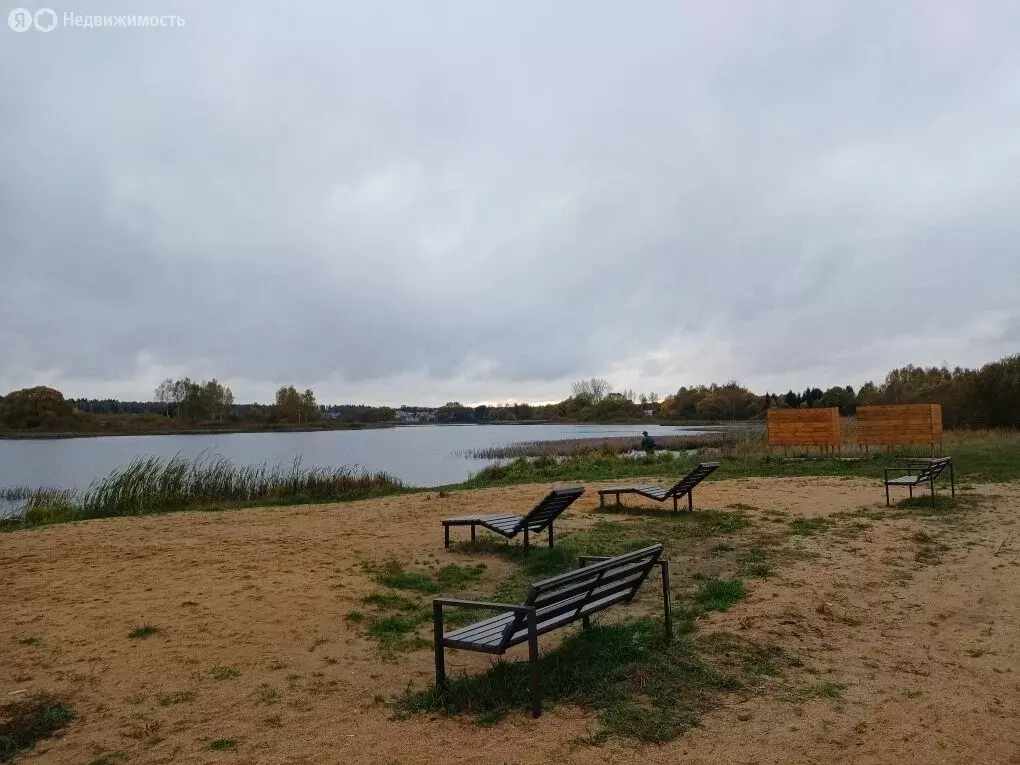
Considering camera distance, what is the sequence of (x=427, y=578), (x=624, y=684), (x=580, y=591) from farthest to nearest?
(x=427, y=578), (x=580, y=591), (x=624, y=684)

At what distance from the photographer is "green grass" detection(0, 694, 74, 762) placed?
3.69m

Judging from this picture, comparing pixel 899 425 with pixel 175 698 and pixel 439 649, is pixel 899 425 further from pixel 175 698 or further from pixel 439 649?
pixel 175 698

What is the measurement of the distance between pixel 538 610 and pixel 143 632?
345cm

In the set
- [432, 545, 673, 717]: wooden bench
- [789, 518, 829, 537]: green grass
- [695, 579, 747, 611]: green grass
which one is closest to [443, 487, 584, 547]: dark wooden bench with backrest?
[695, 579, 747, 611]: green grass

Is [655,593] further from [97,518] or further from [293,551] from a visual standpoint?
[97,518]

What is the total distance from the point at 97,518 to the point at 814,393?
2767 inches

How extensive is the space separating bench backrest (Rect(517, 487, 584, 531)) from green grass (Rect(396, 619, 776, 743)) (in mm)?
3506

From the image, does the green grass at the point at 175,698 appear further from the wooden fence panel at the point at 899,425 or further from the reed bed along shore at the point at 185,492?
the wooden fence panel at the point at 899,425

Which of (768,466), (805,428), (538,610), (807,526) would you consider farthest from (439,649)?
(805,428)

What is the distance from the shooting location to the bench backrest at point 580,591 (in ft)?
13.1

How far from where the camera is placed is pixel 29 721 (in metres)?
3.96

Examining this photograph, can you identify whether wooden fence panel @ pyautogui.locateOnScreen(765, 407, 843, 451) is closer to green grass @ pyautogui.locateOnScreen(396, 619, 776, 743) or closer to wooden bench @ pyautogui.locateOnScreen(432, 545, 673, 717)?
green grass @ pyautogui.locateOnScreen(396, 619, 776, 743)

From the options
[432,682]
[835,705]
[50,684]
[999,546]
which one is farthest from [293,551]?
[999,546]

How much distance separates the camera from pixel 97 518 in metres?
13.7
